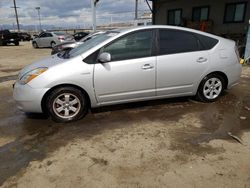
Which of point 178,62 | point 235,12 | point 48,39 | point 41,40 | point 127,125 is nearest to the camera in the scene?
point 127,125

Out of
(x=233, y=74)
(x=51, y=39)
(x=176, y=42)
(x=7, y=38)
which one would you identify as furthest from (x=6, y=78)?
(x=7, y=38)

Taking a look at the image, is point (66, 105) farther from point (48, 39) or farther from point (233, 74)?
point (48, 39)

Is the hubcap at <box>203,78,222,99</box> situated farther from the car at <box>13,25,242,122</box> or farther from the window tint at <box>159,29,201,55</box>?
the window tint at <box>159,29,201,55</box>

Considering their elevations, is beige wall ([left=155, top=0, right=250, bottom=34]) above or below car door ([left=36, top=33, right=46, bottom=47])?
above

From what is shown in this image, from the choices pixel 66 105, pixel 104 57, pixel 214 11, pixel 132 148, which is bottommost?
pixel 132 148

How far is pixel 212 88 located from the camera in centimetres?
488

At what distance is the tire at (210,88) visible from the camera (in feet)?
15.6

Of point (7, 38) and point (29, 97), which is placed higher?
point (7, 38)

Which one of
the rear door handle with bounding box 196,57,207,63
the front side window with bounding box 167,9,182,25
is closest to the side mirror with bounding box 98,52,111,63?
the rear door handle with bounding box 196,57,207,63

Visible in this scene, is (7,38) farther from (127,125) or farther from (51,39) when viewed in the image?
(127,125)

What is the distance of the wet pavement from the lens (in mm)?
3229

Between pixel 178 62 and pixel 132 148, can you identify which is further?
pixel 178 62

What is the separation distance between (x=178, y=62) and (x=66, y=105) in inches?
84.8

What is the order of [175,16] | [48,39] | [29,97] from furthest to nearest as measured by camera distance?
[48,39]
[175,16]
[29,97]
